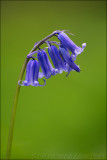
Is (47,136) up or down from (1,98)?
down

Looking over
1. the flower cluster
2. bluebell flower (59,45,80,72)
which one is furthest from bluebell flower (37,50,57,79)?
bluebell flower (59,45,80,72)

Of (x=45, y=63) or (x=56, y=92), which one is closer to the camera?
(x=45, y=63)

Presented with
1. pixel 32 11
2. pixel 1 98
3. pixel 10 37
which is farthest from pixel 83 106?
pixel 32 11

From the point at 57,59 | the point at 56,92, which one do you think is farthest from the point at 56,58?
the point at 56,92

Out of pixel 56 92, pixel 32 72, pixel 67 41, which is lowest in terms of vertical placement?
pixel 56 92

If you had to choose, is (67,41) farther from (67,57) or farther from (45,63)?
(45,63)

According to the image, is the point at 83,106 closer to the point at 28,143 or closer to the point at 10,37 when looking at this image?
the point at 28,143

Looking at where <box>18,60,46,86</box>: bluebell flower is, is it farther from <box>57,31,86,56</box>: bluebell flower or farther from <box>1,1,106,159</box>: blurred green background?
<box>1,1,106,159</box>: blurred green background

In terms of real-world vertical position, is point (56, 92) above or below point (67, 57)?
below
